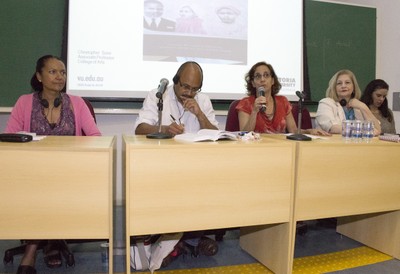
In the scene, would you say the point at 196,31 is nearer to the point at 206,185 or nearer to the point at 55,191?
the point at 206,185

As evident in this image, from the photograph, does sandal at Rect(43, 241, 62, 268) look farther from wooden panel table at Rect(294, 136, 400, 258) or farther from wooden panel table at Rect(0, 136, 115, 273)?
wooden panel table at Rect(294, 136, 400, 258)

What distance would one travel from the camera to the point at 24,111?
2.22 meters

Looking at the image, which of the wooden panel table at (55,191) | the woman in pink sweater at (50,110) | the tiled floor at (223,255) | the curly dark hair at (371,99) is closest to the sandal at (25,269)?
the tiled floor at (223,255)

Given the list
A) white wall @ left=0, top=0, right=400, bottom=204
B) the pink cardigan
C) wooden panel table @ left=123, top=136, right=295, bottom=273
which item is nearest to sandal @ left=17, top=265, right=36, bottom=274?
wooden panel table @ left=123, top=136, right=295, bottom=273

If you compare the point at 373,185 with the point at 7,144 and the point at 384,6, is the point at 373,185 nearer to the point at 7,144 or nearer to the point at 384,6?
the point at 7,144

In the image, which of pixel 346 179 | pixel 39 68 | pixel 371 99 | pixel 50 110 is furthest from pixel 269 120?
pixel 39 68

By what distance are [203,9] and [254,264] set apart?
239 cm

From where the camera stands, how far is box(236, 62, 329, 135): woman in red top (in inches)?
100

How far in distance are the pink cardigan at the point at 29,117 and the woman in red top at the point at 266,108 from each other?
1.00m

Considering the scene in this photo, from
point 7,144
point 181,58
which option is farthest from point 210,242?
point 181,58

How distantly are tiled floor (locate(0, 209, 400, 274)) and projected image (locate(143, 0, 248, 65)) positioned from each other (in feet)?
5.40

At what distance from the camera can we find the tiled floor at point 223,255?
6.55 feet

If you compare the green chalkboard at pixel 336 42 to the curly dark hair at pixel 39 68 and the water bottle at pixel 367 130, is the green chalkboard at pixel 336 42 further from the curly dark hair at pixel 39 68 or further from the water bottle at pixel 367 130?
the curly dark hair at pixel 39 68

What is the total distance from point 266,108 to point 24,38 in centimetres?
212
